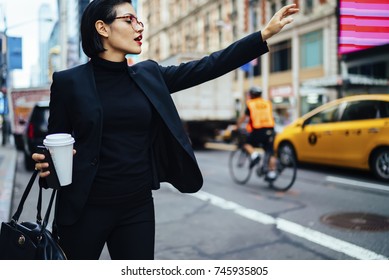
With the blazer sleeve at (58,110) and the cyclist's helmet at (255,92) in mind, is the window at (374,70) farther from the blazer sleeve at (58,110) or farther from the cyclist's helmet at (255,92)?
the blazer sleeve at (58,110)

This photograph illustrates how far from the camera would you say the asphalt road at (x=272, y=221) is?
4020mm

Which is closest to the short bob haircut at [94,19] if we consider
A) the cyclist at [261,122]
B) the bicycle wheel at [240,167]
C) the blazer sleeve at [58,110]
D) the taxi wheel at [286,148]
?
the blazer sleeve at [58,110]

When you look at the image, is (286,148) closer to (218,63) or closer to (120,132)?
(218,63)

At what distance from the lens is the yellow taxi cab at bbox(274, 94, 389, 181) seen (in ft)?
25.0

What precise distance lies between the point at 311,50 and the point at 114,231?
25980 mm

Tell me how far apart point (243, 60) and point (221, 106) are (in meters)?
14.7

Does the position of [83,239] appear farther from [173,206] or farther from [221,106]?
[221,106]

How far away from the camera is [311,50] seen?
1023 inches

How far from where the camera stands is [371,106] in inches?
309

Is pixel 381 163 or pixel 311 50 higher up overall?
pixel 311 50

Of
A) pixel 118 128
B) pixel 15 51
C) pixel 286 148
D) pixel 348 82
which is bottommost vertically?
pixel 286 148

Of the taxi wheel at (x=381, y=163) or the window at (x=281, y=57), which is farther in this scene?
the window at (x=281, y=57)

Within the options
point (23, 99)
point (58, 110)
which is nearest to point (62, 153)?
point (58, 110)

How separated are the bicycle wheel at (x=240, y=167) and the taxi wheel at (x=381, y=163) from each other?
7.81 feet
